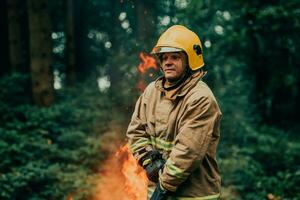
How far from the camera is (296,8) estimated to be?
11.4 metres

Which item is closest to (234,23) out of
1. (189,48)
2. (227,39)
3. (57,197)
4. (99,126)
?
(227,39)

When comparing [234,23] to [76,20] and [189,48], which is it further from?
[76,20]

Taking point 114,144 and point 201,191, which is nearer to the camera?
point 201,191

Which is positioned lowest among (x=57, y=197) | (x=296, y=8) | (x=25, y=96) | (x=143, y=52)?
(x=57, y=197)

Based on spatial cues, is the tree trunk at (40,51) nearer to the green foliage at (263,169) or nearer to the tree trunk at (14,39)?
the tree trunk at (14,39)

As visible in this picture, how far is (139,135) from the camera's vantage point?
421 centimetres

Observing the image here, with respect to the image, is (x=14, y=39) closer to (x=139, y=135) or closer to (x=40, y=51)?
(x=40, y=51)

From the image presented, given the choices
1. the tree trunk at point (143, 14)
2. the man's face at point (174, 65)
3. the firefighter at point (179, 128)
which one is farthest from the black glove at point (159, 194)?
the tree trunk at point (143, 14)

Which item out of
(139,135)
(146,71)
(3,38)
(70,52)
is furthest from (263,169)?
(70,52)

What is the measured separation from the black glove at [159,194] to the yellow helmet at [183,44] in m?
1.04

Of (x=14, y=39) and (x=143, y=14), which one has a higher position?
(x=143, y=14)

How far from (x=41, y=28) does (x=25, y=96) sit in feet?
6.93

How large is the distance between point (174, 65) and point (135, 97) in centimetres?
707

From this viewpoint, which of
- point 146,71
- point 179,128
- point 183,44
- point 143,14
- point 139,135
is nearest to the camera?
point 179,128
